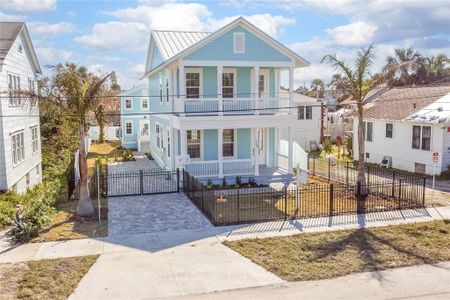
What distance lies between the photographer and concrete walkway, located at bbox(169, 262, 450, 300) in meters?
9.41

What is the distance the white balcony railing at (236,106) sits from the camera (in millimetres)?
21203

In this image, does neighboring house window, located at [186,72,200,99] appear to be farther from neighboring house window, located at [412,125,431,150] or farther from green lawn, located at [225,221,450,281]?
neighboring house window, located at [412,125,431,150]

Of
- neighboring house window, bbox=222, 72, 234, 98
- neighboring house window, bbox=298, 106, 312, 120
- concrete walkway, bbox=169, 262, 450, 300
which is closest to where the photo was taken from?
concrete walkway, bbox=169, 262, 450, 300

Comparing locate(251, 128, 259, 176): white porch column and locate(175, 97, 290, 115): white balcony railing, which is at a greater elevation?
locate(175, 97, 290, 115): white balcony railing

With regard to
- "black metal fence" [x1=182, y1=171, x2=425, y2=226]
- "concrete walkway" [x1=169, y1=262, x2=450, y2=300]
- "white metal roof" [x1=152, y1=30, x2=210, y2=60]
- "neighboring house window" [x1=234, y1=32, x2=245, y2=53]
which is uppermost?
"white metal roof" [x1=152, y1=30, x2=210, y2=60]

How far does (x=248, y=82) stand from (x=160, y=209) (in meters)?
9.26

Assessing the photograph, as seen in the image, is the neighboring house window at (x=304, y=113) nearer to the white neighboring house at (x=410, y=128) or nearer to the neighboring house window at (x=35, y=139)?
the white neighboring house at (x=410, y=128)

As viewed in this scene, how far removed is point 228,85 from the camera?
2298 cm

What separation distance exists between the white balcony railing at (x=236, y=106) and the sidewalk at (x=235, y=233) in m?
7.94

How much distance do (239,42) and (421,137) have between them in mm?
11961

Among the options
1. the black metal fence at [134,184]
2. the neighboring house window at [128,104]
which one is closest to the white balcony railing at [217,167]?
the black metal fence at [134,184]

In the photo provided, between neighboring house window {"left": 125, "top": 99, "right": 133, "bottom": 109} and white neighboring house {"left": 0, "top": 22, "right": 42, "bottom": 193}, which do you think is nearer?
white neighboring house {"left": 0, "top": 22, "right": 42, "bottom": 193}

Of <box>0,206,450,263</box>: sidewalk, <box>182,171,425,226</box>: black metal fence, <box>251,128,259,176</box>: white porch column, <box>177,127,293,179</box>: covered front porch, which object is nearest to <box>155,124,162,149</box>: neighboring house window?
<box>177,127,293,179</box>: covered front porch

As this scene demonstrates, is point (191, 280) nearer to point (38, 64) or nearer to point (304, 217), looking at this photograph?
point (304, 217)
